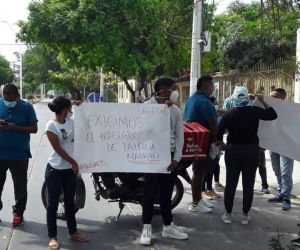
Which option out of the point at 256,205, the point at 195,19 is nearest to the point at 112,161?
the point at 256,205

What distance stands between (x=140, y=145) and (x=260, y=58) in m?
17.2

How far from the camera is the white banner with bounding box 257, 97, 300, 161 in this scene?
21.0 feet

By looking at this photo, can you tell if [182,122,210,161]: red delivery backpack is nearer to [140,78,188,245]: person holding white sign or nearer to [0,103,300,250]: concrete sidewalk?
[140,78,188,245]: person holding white sign

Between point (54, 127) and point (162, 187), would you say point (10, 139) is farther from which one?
point (162, 187)

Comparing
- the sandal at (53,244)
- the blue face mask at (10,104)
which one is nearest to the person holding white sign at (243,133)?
the sandal at (53,244)

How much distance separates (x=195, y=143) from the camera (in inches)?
237

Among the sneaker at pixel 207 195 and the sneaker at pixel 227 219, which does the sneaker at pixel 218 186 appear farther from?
the sneaker at pixel 227 219

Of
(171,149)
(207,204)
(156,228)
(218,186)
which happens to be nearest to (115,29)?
(218,186)

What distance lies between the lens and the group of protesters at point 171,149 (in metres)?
5.17

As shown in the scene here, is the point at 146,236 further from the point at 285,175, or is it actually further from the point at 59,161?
the point at 285,175

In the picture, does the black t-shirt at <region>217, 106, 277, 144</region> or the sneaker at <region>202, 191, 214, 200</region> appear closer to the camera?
the black t-shirt at <region>217, 106, 277, 144</region>

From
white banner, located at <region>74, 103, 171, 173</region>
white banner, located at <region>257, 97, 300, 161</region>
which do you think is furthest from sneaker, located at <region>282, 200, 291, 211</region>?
white banner, located at <region>74, 103, 171, 173</region>

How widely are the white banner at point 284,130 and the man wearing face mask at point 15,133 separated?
3050 mm

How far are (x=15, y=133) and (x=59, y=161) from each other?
102 centimetres
